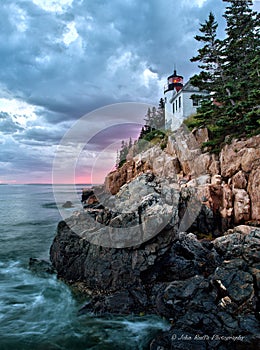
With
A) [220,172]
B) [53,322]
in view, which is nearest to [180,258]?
[53,322]

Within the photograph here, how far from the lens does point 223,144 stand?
20922 mm

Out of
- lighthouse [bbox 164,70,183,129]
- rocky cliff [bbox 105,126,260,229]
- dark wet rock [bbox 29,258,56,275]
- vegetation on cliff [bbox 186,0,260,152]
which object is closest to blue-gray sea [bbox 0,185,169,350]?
dark wet rock [bbox 29,258,56,275]

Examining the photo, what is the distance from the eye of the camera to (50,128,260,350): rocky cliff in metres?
7.36

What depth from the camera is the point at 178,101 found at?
35.1 meters

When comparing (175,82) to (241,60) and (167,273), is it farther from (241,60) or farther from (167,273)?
(167,273)

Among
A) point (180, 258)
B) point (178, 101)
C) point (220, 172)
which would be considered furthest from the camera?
point (178, 101)

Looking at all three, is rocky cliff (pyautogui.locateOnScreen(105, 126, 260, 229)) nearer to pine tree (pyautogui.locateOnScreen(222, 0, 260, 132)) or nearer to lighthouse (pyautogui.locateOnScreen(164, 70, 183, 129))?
pine tree (pyautogui.locateOnScreen(222, 0, 260, 132))

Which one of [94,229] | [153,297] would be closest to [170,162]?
[94,229]

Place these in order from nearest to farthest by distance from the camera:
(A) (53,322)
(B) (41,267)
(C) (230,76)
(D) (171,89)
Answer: (A) (53,322), (B) (41,267), (C) (230,76), (D) (171,89)

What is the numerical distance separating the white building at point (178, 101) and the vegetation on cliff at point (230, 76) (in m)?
3.78

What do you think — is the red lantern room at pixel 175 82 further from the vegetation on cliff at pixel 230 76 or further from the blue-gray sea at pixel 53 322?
the blue-gray sea at pixel 53 322

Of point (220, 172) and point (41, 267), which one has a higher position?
point (220, 172)

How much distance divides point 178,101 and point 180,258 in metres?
28.2

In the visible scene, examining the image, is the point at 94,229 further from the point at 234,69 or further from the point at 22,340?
the point at 234,69
